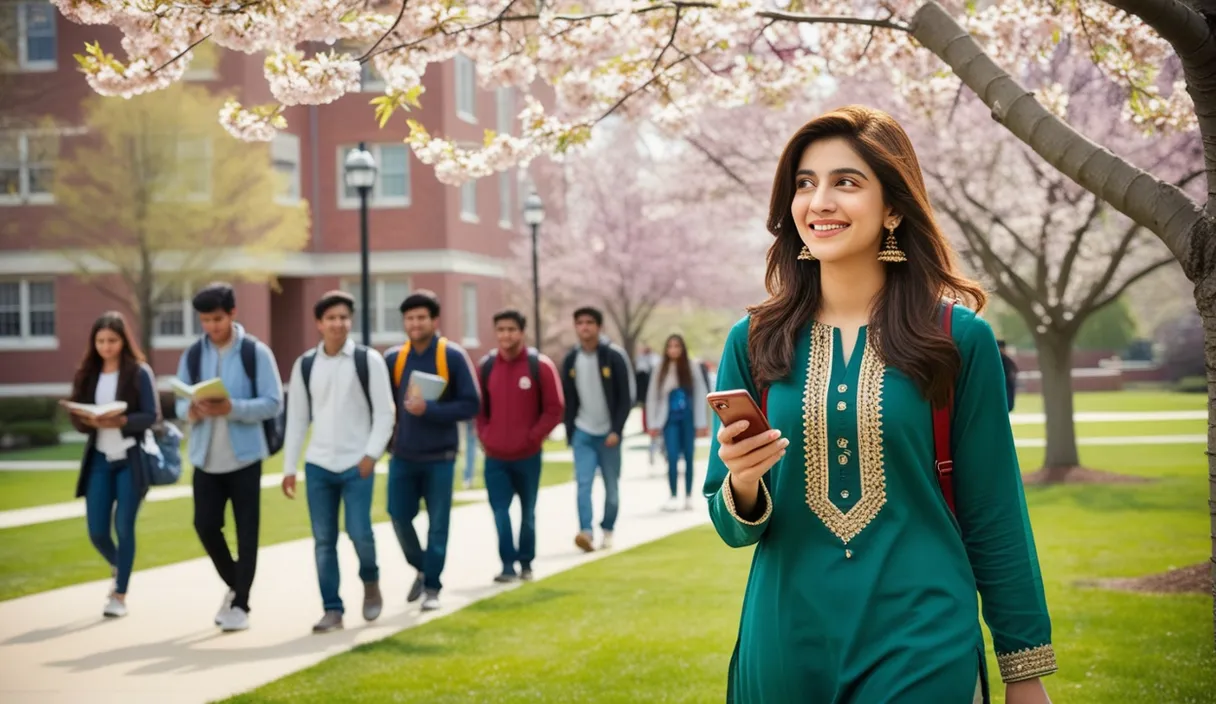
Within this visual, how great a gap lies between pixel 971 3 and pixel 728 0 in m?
1.80

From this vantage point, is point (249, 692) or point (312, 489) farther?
point (312, 489)

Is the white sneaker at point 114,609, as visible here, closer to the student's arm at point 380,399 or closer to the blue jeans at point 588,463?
the student's arm at point 380,399

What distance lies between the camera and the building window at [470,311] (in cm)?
3975

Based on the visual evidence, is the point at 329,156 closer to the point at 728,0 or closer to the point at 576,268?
the point at 576,268

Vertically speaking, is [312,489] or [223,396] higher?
[223,396]

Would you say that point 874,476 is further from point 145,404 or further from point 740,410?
point 145,404

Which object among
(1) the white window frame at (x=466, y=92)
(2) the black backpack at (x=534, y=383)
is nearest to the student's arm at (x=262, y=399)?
(2) the black backpack at (x=534, y=383)

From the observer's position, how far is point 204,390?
8.79 metres

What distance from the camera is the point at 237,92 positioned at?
112 ft

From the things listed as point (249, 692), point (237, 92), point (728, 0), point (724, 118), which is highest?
point (237, 92)

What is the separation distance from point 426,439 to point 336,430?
0.95m

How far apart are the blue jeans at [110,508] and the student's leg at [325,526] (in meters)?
1.39

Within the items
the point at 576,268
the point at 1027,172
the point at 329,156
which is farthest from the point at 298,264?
the point at 1027,172

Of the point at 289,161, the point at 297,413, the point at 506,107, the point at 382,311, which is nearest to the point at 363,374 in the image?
the point at 297,413
